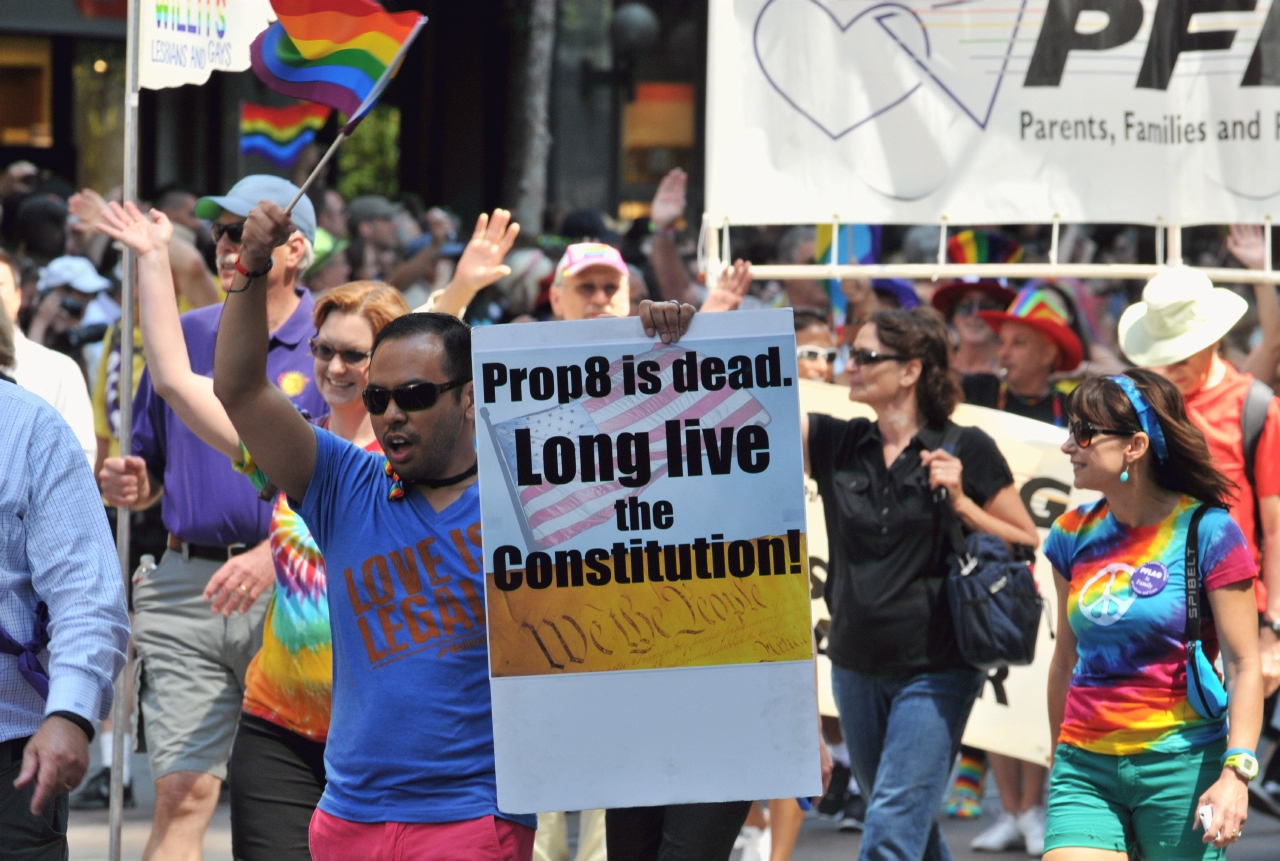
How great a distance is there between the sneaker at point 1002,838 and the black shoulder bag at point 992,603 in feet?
6.72

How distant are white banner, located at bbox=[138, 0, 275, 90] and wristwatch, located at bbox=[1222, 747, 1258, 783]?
11.2 feet

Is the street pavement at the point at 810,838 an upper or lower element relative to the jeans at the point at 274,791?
lower

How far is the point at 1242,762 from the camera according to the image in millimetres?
4270

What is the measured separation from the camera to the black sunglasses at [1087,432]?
459 cm

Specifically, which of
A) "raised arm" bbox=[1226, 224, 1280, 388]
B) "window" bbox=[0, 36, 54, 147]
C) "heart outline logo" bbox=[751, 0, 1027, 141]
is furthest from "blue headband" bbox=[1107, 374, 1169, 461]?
"window" bbox=[0, 36, 54, 147]

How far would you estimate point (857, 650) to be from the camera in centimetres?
551

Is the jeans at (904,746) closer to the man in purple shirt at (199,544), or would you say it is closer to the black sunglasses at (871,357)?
the black sunglasses at (871,357)

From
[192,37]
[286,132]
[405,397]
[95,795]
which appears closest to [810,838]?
[95,795]

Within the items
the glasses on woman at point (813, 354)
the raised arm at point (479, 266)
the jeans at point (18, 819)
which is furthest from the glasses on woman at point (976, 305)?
the jeans at point (18, 819)

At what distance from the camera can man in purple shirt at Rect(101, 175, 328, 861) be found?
17.1 ft

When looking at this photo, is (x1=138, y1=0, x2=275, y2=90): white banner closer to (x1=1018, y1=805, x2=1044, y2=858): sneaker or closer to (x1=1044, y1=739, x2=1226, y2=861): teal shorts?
(x1=1044, y1=739, x2=1226, y2=861): teal shorts

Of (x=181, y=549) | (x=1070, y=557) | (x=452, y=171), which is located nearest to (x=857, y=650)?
(x=1070, y=557)

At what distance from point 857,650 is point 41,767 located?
9.41 ft

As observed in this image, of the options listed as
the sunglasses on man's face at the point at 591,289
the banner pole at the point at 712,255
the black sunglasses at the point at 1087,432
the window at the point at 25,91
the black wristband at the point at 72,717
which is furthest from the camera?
the window at the point at 25,91
